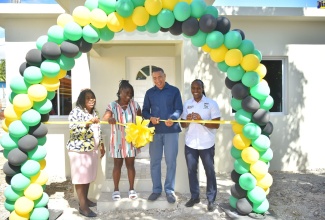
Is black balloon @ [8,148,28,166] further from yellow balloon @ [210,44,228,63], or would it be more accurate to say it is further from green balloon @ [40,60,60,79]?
yellow balloon @ [210,44,228,63]

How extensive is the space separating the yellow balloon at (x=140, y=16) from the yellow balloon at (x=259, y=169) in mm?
2302

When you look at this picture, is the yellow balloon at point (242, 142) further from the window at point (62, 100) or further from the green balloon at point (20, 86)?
the window at point (62, 100)

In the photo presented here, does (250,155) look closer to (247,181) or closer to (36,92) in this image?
(247,181)

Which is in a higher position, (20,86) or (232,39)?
(232,39)

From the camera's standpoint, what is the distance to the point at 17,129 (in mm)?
3865

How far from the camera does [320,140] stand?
760 centimetres

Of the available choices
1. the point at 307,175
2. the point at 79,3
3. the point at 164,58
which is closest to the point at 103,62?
the point at 164,58

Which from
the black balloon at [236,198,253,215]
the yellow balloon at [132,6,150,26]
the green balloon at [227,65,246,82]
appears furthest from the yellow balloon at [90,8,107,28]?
the black balloon at [236,198,253,215]

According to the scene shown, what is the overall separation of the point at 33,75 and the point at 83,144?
1.18 meters

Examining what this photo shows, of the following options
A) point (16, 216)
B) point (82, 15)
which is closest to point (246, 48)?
point (82, 15)

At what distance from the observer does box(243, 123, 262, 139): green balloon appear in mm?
4031

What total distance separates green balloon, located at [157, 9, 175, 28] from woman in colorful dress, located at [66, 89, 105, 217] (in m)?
1.48

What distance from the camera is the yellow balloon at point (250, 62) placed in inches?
156

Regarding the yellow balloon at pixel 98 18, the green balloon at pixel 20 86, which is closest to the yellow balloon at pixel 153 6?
A: the yellow balloon at pixel 98 18
